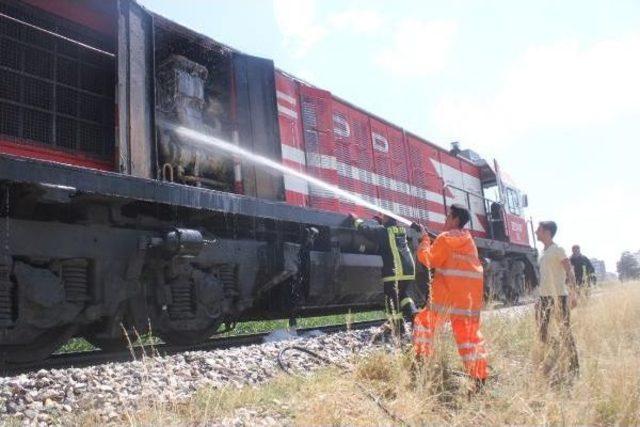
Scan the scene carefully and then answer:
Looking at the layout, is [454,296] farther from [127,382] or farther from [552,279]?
[127,382]

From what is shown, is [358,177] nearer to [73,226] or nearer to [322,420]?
[73,226]

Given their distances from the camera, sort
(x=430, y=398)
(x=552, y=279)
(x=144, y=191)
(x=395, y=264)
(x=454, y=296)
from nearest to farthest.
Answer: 1. (x=430, y=398)
2. (x=454, y=296)
3. (x=144, y=191)
4. (x=552, y=279)
5. (x=395, y=264)

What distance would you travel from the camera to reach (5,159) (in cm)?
328

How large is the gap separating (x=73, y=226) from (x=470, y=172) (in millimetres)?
9647

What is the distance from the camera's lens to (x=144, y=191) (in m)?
4.10

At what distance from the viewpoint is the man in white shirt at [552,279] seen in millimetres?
4578

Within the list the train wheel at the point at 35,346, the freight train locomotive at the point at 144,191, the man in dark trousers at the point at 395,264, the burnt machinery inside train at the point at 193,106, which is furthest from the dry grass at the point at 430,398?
the burnt machinery inside train at the point at 193,106

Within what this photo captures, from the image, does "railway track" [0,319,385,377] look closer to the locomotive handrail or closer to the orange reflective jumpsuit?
the orange reflective jumpsuit

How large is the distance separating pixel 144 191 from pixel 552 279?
3.42 metres

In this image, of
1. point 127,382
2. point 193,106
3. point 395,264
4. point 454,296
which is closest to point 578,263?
point 395,264

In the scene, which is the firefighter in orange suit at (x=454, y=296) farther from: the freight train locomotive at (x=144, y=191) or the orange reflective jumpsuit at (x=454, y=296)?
the freight train locomotive at (x=144, y=191)

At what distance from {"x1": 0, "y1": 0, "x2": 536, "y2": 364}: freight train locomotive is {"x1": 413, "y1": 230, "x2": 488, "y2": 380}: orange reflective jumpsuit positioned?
179cm

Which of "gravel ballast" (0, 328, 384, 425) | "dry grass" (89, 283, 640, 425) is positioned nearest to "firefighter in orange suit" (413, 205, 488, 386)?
"dry grass" (89, 283, 640, 425)

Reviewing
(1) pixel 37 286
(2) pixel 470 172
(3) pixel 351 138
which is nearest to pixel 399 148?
(3) pixel 351 138
